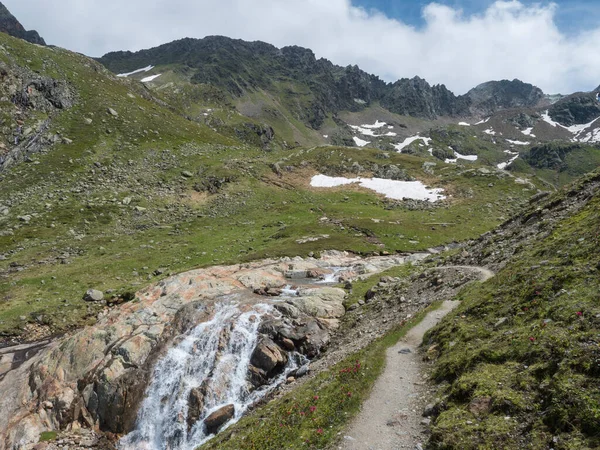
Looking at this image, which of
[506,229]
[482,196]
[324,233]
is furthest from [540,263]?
[482,196]

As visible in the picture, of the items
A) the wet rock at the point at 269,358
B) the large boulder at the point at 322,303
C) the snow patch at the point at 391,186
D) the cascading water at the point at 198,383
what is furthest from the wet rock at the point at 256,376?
the snow patch at the point at 391,186

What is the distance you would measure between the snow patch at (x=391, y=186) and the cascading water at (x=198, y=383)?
214ft

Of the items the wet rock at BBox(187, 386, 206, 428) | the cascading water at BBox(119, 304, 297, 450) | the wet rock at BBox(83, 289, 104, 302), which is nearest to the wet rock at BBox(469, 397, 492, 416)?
the cascading water at BBox(119, 304, 297, 450)

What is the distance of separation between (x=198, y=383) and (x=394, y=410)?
1631cm

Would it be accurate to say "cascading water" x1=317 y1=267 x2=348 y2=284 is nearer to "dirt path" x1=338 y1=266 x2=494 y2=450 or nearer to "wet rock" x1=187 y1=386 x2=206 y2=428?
"wet rock" x1=187 y1=386 x2=206 y2=428

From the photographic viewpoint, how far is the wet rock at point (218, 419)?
22.3m

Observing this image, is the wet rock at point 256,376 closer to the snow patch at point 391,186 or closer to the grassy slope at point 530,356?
the grassy slope at point 530,356

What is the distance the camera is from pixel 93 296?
39.3m

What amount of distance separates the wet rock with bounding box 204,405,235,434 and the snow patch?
70.5m

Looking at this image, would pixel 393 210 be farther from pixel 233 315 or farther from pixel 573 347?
pixel 573 347

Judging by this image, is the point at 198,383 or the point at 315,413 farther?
the point at 198,383

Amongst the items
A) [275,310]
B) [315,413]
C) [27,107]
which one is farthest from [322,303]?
[27,107]

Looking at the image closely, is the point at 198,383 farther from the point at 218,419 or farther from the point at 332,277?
the point at 332,277

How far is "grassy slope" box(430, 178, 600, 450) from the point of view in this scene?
970cm
